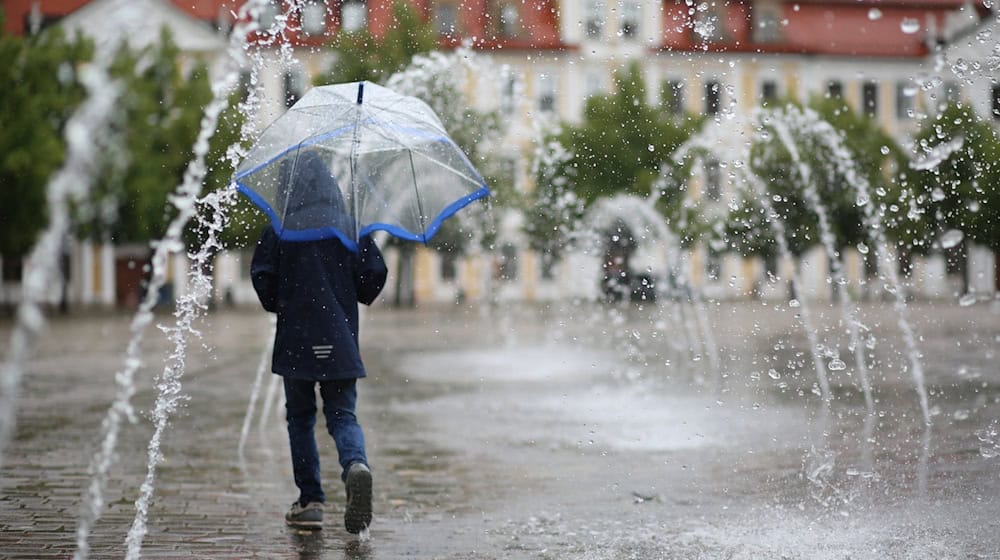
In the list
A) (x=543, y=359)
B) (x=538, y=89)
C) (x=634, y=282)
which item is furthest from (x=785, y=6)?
(x=543, y=359)

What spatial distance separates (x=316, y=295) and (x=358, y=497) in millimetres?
908

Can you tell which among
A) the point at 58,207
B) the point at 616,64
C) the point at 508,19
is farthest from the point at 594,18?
the point at 58,207

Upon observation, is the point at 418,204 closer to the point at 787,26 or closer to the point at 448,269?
the point at 448,269

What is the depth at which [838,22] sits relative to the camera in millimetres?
52688

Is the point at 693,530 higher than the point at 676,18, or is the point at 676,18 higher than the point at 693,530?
the point at 676,18

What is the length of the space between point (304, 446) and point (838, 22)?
50.0 m

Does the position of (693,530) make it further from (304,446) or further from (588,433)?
(588,433)

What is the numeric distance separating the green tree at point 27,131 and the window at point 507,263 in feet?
62.0

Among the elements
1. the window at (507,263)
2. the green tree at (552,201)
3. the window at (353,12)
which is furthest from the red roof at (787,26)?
the green tree at (552,201)

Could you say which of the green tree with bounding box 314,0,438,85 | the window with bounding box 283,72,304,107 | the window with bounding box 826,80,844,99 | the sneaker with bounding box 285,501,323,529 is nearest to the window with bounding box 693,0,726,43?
the window with bounding box 826,80,844,99

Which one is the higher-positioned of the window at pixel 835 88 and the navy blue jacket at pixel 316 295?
the window at pixel 835 88

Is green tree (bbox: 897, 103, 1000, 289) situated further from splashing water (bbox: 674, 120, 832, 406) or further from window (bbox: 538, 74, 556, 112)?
window (bbox: 538, 74, 556, 112)

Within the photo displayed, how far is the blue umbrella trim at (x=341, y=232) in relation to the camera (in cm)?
577

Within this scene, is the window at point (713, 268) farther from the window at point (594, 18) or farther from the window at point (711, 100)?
the window at point (594, 18)
